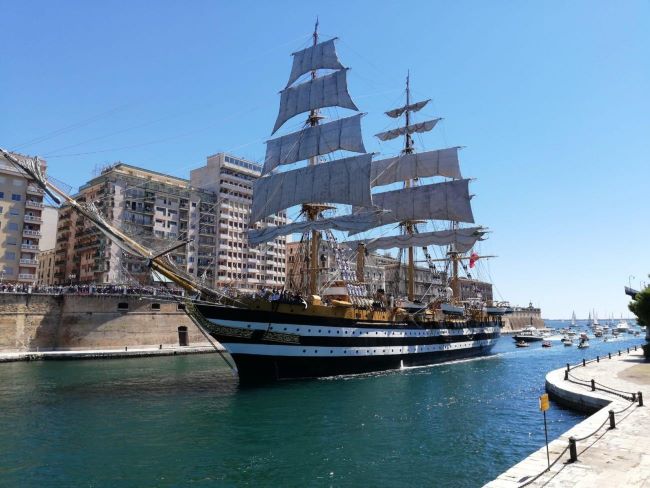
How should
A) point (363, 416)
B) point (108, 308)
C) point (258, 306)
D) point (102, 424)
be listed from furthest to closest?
point (108, 308) < point (258, 306) < point (363, 416) < point (102, 424)

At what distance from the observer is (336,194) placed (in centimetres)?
4469

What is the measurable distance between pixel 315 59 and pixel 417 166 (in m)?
20.5

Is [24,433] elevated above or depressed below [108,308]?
below

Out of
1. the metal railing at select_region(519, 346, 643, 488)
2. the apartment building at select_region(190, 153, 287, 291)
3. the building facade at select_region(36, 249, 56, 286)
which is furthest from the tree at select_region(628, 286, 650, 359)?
the building facade at select_region(36, 249, 56, 286)

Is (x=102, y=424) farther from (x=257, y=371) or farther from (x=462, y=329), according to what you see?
(x=462, y=329)

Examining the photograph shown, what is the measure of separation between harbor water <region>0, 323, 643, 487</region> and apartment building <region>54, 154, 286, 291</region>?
39.1 metres

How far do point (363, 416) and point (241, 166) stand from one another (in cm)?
7822

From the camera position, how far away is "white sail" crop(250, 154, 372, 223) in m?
44.2

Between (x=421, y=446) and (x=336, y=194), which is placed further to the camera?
(x=336, y=194)

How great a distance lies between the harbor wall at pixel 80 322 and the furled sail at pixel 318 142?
19153 mm

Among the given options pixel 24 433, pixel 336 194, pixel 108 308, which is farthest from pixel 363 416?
pixel 108 308

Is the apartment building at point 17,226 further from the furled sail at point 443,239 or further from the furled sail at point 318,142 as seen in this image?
the furled sail at point 443,239

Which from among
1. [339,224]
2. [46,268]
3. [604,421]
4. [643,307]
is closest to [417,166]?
[339,224]

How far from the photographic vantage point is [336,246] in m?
45.4
